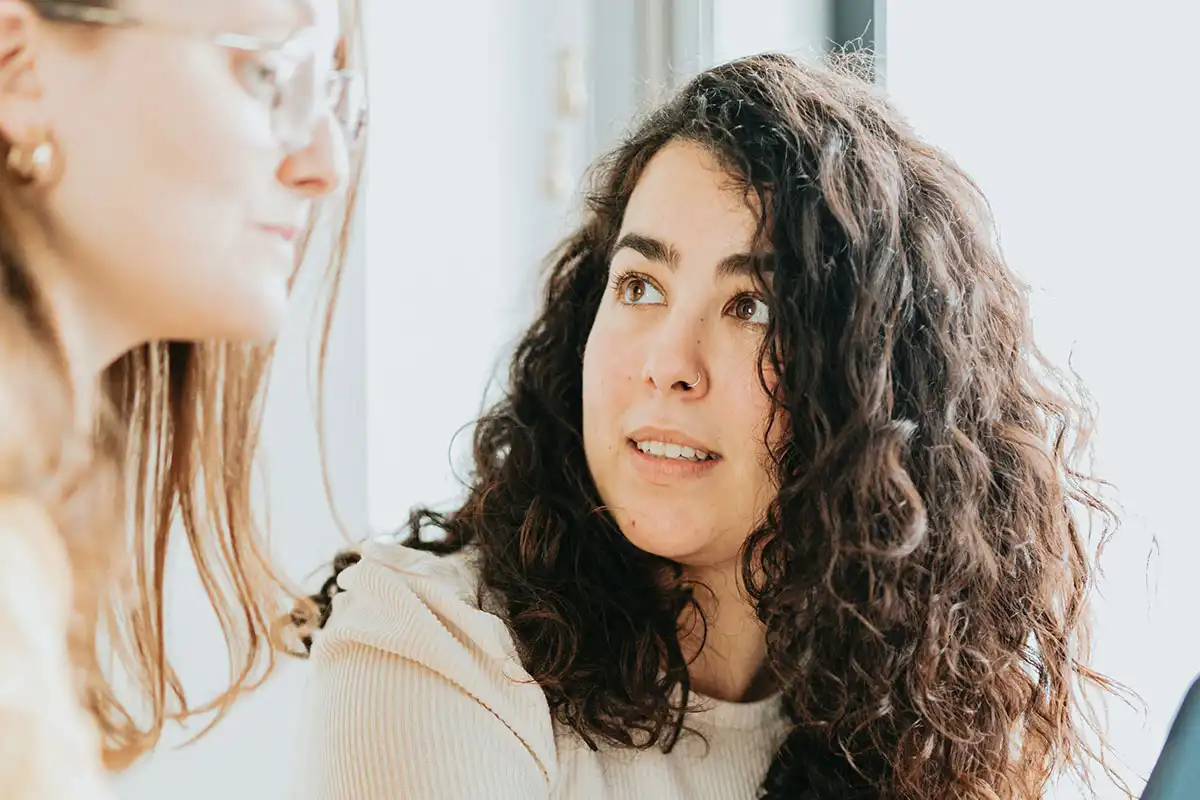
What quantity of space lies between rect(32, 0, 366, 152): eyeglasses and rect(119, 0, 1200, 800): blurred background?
17.8 inches

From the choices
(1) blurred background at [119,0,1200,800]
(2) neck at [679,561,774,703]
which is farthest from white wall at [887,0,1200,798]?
(2) neck at [679,561,774,703]

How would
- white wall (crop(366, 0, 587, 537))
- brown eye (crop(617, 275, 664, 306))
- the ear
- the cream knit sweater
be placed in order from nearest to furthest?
the ear < the cream knit sweater < brown eye (crop(617, 275, 664, 306)) < white wall (crop(366, 0, 587, 537))

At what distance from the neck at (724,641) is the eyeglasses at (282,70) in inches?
28.9

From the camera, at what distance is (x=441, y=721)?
1.09 metres

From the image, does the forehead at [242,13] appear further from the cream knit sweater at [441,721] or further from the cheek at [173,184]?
the cream knit sweater at [441,721]

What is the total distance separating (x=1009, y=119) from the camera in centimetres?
151

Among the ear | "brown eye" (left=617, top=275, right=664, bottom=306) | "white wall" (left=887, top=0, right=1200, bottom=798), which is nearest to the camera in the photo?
the ear

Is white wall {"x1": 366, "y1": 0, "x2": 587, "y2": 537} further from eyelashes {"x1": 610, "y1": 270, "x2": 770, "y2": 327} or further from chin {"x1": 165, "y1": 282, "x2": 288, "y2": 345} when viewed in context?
chin {"x1": 165, "y1": 282, "x2": 288, "y2": 345}

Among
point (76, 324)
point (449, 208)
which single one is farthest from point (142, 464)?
point (449, 208)

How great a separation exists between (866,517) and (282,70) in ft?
2.23

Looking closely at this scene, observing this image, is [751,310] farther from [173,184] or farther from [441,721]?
[173,184]

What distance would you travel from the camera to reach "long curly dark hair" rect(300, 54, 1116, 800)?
1.13 m

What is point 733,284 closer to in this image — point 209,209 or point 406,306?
point 209,209

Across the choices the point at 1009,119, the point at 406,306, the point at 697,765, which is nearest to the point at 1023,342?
the point at 1009,119
